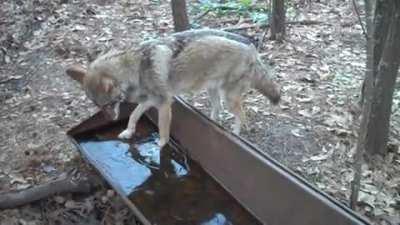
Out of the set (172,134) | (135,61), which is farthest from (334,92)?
(135,61)

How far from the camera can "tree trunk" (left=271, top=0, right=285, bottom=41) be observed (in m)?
6.92

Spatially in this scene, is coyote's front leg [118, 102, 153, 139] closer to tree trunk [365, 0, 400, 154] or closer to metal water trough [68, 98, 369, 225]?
metal water trough [68, 98, 369, 225]

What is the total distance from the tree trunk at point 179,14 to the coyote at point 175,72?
137cm

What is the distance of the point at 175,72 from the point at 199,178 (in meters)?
1.07

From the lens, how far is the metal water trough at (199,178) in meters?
3.50

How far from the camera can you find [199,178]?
4523 millimetres

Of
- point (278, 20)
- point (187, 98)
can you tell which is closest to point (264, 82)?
point (187, 98)

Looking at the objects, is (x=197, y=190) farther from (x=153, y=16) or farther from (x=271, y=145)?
(x=153, y=16)

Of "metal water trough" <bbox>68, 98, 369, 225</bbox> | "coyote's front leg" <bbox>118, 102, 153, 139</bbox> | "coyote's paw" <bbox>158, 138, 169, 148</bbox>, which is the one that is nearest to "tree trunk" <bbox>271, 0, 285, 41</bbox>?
"metal water trough" <bbox>68, 98, 369, 225</bbox>

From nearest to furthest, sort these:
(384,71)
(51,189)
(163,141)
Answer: (51,189)
(384,71)
(163,141)

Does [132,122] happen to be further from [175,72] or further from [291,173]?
[291,173]

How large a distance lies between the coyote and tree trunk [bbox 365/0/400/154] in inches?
38.0

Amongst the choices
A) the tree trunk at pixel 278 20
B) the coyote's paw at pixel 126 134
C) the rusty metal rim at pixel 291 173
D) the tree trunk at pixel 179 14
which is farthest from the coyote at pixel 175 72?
the tree trunk at pixel 278 20

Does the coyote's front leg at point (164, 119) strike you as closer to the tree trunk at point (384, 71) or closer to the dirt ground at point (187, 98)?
the dirt ground at point (187, 98)
